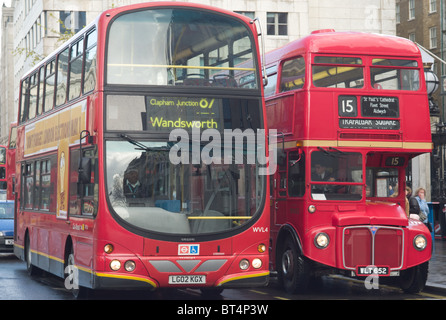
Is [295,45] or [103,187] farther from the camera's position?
[295,45]

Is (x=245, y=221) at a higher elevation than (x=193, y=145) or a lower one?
lower

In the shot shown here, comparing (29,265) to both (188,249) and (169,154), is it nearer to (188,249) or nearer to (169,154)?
(188,249)

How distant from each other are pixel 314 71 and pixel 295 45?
860 millimetres

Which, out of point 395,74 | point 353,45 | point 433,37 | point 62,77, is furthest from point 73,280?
point 433,37

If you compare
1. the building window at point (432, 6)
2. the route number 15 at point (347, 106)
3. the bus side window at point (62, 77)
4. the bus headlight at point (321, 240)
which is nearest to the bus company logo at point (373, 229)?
the bus headlight at point (321, 240)

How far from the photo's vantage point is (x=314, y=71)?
1517 centimetres

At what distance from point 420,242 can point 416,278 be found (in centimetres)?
69

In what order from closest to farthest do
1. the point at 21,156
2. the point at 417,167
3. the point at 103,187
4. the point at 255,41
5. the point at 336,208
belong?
1. the point at 103,187
2. the point at 255,41
3. the point at 336,208
4. the point at 21,156
5. the point at 417,167

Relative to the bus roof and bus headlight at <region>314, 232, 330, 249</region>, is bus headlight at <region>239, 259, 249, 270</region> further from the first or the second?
the bus roof

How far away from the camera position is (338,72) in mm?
15273

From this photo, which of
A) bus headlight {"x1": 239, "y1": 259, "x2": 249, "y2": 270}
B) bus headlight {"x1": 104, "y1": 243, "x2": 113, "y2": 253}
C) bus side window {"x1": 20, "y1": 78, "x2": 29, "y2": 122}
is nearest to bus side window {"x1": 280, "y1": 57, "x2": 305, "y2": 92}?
bus headlight {"x1": 239, "y1": 259, "x2": 249, "y2": 270}

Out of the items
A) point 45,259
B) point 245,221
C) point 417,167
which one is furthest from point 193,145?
point 417,167

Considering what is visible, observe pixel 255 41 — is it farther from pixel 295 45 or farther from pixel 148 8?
pixel 295 45

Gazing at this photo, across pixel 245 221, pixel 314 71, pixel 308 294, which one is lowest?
pixel 308 294
